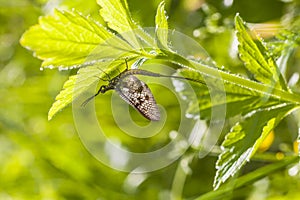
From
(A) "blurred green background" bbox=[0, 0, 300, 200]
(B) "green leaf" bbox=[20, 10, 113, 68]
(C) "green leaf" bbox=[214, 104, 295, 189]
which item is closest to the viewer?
(B) "green leaf" bbox=[20, 10, 113, 68]

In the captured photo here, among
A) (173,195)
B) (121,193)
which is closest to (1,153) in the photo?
(121,193)

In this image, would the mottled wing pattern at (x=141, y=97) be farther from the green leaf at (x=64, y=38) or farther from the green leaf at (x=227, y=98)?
the green leaf at (x=227, y=98)

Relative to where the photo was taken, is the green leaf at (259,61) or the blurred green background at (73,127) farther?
the blurred green background at (73,127)

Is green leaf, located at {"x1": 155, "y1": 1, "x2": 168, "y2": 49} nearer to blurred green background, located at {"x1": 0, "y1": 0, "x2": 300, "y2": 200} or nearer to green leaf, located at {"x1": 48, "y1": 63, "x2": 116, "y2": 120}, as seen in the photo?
green leaf, located at {"x1": 48, "y1": 63, "x2": 116, "y2": 120}

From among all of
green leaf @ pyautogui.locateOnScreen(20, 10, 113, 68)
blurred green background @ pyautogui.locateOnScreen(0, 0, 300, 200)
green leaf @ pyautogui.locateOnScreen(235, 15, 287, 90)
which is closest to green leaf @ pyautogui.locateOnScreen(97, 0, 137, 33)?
green leaf @ pyautogui.locateOnScreen(20, 10, 113, 68)

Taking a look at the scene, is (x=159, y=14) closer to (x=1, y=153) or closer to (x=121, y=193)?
(x=121, y=193)

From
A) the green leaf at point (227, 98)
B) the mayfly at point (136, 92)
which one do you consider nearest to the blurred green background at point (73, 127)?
the green leaf at point (227, 98)
